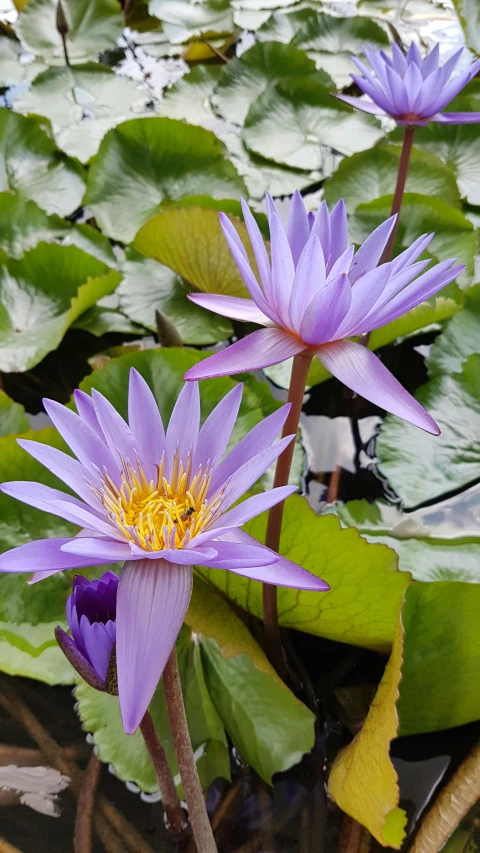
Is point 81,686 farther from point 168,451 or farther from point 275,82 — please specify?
point 275,82

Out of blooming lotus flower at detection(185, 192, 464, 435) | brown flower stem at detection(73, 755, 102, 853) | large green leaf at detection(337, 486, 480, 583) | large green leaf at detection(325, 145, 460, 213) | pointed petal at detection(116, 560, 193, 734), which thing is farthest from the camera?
large green leaf at detection(325, 145, 460, 213)

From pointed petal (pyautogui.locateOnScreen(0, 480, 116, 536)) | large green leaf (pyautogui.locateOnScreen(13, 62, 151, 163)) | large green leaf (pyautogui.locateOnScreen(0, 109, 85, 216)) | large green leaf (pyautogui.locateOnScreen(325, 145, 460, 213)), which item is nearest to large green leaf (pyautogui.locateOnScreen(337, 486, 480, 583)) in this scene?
pointed petal (pyautogui.locateOnScreen(0, 480, 116, 536))

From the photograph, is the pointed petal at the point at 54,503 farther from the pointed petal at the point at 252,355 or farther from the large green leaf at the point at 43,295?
the large green leaf at the point at 43,295

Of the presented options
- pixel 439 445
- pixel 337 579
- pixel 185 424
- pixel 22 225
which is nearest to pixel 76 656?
pixel 185 424

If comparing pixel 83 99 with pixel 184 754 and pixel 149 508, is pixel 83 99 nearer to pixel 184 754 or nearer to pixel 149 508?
pixel 149 508

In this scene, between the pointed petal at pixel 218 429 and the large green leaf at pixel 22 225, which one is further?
the large green leaf at pixel 22 225

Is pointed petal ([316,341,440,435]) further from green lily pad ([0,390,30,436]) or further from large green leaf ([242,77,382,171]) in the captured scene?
large green leaf ([242,77,382,171])

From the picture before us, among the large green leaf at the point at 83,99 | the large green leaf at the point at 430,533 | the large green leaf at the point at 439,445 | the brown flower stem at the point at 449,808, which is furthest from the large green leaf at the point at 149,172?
the brown flower stem at the point at 449,808

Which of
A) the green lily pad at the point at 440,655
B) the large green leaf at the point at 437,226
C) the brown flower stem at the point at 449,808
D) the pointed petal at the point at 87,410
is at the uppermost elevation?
the pointed petal at the point at 87,410

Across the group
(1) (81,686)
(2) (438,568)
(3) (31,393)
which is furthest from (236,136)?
(1) (81,686)
